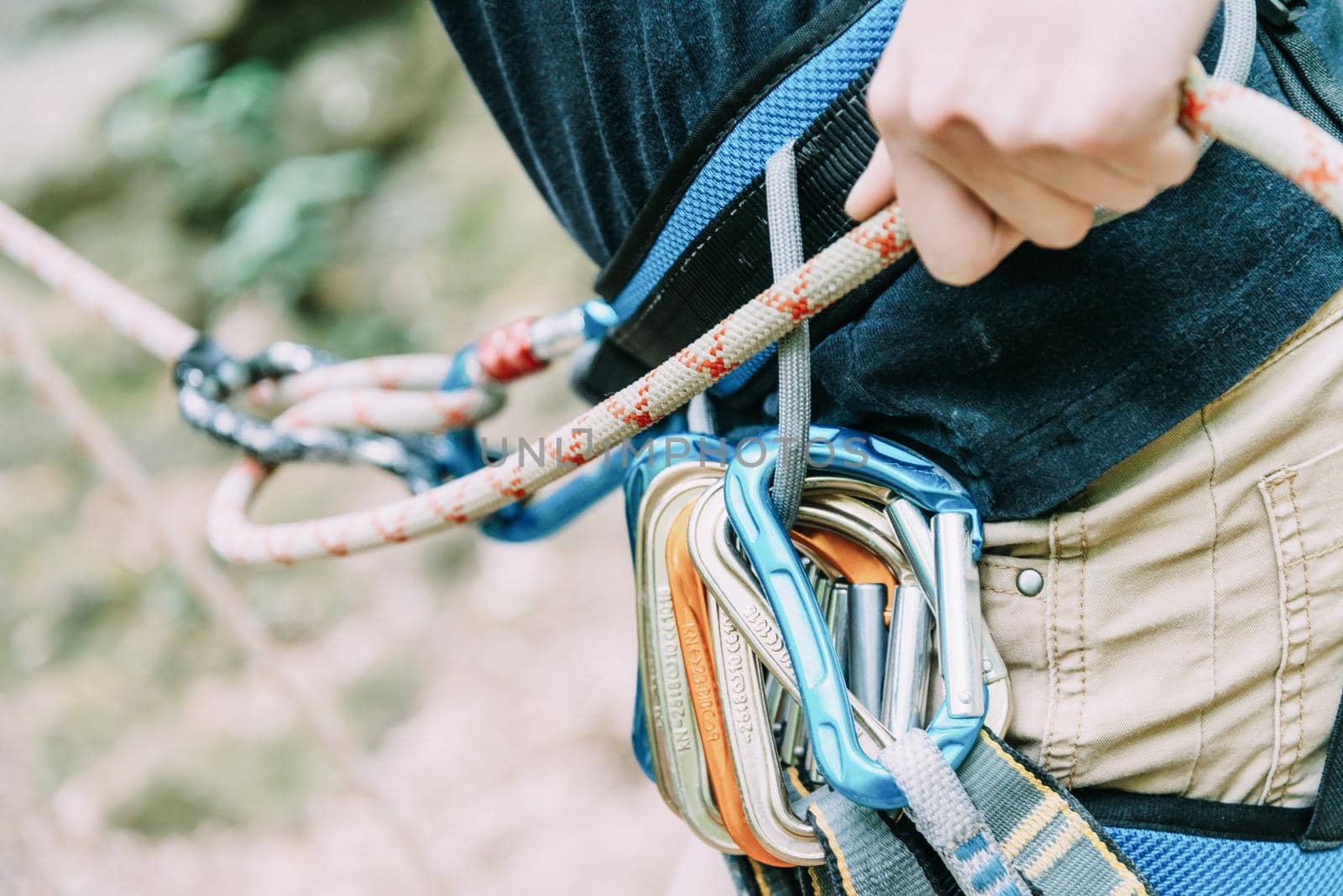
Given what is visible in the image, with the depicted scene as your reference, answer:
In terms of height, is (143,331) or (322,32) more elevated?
(322,32)

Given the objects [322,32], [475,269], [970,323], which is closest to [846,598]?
[970,323]

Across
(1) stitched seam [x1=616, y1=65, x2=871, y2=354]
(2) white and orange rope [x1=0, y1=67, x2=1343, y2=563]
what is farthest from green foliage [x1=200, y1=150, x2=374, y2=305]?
(1) stitched seam [x1=616, y1=65, x2=871, y2=354]

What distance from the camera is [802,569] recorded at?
406 mm

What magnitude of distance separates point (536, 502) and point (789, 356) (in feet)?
1.29

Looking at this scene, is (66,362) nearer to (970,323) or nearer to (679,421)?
(679,421)

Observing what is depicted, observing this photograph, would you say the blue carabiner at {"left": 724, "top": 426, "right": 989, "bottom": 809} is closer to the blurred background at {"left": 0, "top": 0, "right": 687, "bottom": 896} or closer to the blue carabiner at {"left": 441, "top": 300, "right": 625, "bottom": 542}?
the blue carabiner at {"left": 441, "top": 300, "right": 625, "bottom": 542}

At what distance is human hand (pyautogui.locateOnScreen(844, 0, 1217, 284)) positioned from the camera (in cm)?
23

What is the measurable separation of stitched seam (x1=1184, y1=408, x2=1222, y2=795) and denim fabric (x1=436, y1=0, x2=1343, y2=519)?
0.02 meters

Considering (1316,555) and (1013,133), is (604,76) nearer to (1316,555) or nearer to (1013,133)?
(1013,133)

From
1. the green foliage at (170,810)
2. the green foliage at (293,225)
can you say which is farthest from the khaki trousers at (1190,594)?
the green foliage at (293,225)

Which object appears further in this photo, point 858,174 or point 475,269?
point 475,269

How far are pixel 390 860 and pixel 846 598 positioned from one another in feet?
4.88

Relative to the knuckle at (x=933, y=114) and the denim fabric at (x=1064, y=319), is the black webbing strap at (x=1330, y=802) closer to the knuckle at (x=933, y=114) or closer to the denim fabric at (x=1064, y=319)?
the denim fabric at (x=1064, y=319)

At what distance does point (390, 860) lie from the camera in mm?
1652
